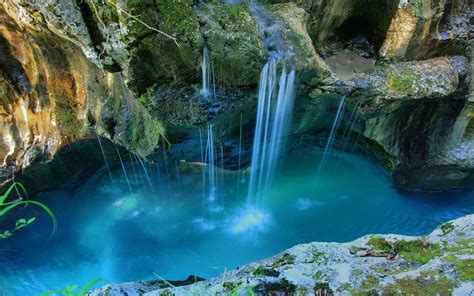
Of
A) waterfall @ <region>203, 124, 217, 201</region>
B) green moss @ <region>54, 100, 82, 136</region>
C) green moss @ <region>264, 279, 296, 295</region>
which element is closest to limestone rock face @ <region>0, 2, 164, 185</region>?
green moss @ <region>54, 100, 82, 136</region>

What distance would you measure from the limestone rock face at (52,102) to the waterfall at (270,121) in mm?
1369

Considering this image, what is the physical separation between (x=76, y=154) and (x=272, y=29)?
344cm

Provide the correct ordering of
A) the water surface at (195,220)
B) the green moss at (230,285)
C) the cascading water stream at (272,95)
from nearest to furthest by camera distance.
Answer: the green moss at (230,285)
the cascading water stream at (272,95)
the water surface at (195,220)

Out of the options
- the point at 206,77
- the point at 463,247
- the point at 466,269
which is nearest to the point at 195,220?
the point at 206,77

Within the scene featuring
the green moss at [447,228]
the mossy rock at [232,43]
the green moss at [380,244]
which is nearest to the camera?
the green moss at [380,244]

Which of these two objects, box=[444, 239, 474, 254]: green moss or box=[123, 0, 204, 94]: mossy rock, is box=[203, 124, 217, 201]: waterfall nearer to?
box=[123, 0, 204, 94]: mossy rock

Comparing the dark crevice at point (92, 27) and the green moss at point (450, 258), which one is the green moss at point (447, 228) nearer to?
the green moss at point (450, 258)

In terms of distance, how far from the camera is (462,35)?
18.5 feet

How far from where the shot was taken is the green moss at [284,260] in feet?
9.81

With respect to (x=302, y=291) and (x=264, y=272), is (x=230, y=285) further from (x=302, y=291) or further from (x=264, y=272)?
(x=302, y=291)

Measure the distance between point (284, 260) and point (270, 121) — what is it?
2.67 m

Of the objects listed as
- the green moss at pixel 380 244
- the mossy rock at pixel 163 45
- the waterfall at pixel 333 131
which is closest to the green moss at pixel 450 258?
the green moss at pixel 380 244

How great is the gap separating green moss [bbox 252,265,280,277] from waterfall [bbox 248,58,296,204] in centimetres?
249

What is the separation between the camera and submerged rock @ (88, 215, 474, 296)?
264 centimetres
